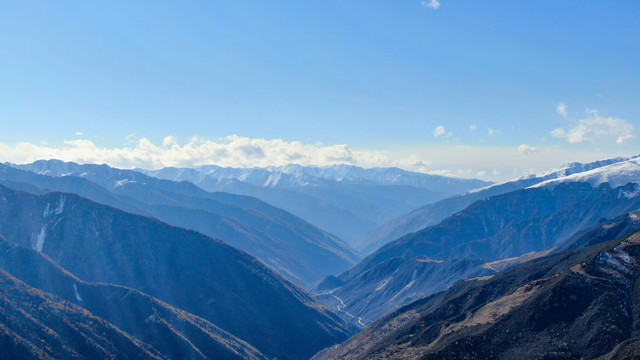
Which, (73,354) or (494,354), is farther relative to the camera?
(73,354)

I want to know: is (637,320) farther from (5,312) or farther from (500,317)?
(5,312)

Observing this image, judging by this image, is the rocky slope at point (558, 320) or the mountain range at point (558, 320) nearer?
the mountain range at point (558, 320)

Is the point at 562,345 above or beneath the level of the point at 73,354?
above

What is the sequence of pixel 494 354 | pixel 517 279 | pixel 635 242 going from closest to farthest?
pixel 494 354
pixel 635 242
pixel 517 279

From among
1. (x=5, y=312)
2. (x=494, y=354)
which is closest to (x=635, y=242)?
(x=494, y=354)

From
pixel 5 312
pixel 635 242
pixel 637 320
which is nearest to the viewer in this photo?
pixel 637 320

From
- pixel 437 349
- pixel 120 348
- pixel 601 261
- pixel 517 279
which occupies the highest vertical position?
pixel 601 261

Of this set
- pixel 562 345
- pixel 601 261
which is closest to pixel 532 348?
pixel 562 345

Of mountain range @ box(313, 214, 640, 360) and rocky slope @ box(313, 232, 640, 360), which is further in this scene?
rocky slope @ box(313, 232, 640, 360)

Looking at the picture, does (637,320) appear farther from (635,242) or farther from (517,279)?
(517,279)
